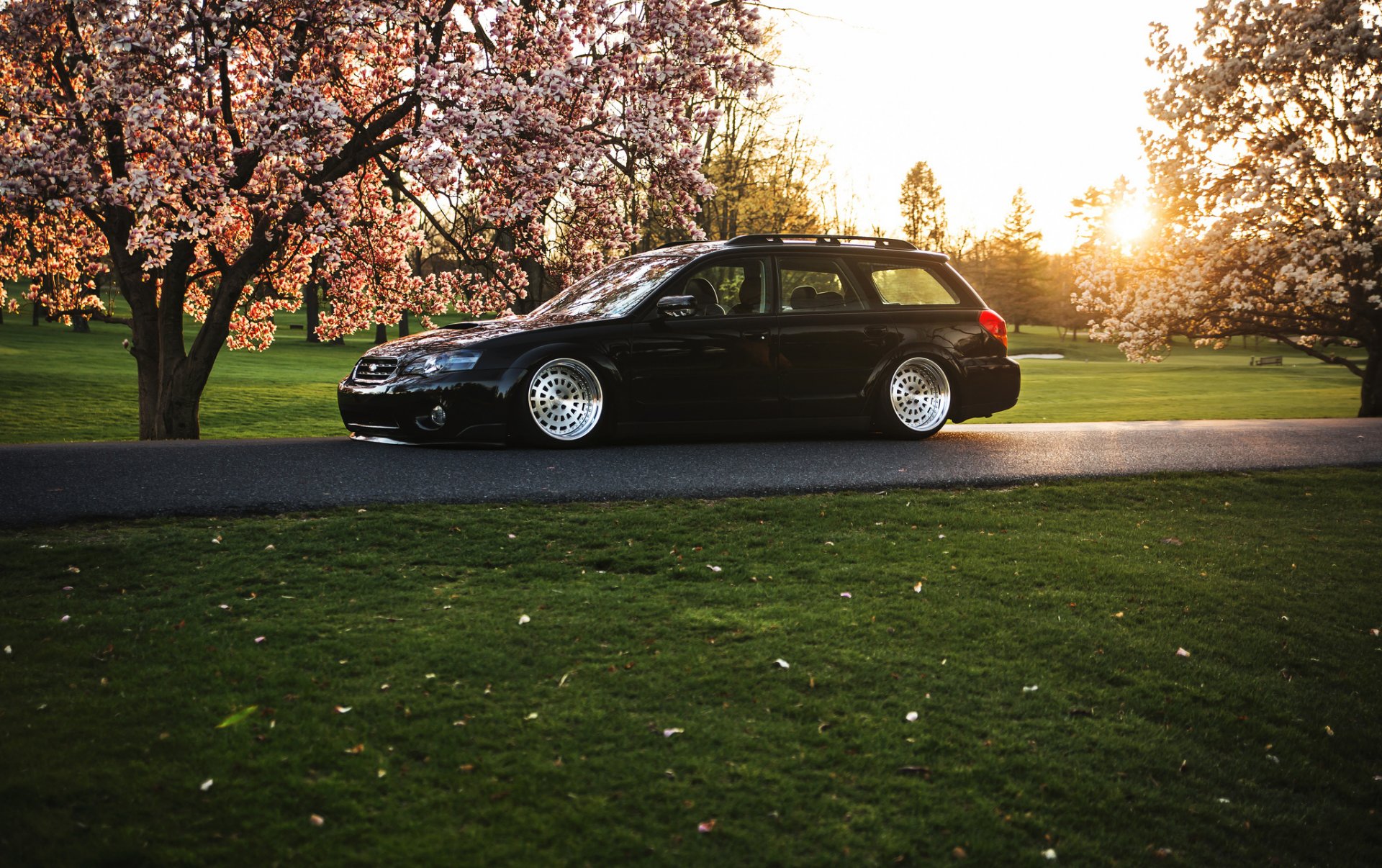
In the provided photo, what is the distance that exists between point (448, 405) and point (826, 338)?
3.28m

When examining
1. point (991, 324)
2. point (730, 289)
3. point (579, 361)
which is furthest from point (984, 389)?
point (579, 361)

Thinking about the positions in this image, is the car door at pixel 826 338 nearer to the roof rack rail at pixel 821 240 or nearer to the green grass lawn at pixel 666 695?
the roof rack rail at pixel 821 240

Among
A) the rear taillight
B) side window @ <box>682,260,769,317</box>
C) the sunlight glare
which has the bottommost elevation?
the rear taillight

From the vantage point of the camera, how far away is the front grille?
27.7 ft

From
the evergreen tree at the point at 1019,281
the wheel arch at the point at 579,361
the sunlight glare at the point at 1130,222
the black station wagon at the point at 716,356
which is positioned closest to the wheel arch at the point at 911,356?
the black station wagon at the point at 716,356

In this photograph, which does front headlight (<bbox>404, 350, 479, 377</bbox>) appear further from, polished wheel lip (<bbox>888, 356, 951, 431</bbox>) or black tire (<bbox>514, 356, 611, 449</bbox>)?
polished wheel lip (<bbox>888, 356, 951, 431</bbox>)

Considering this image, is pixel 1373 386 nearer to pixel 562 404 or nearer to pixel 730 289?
pixel 730 289

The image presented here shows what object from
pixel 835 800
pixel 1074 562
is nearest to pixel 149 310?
pixel 1074 562

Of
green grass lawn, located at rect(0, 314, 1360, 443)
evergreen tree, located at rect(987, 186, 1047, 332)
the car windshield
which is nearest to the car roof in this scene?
the car windshield

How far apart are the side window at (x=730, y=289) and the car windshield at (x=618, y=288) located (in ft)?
0.80

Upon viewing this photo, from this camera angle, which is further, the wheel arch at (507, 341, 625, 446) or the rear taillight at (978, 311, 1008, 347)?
the rear taillight at (978, 311, 1008, 347)

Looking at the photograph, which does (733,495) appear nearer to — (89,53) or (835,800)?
(835,800)

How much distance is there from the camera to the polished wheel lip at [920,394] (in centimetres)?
972

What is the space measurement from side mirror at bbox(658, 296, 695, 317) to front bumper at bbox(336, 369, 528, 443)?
4.24ft
